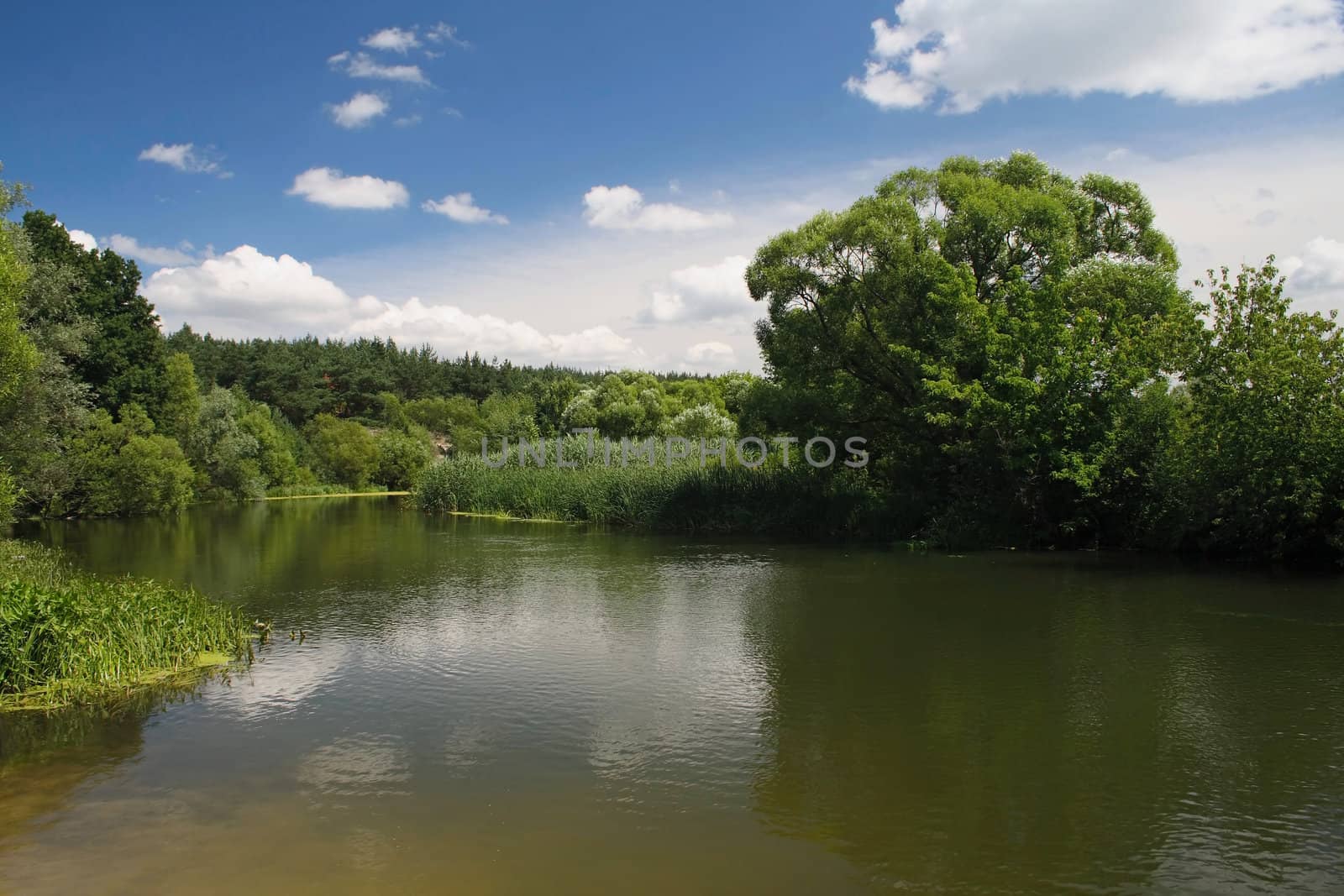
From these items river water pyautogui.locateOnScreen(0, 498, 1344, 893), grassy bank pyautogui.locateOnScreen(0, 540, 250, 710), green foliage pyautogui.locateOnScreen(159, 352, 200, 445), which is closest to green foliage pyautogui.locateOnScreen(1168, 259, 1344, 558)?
river water pyautogui.locateOnScreen(0, 498, 1344, 893)

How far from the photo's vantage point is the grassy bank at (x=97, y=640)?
10.6 m

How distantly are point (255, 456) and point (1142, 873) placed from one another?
2412 inches

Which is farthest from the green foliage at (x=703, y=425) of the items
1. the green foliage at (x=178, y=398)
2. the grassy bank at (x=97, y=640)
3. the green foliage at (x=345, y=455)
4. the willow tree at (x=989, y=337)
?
the grassy bank at (x=97, y=640)

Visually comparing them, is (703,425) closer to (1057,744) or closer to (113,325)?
(113,325)

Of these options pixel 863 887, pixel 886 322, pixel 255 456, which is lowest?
pixel 863 887

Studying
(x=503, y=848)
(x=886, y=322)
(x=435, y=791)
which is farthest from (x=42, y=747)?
(x=886, y=322)

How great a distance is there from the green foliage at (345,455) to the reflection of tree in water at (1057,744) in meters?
59.9

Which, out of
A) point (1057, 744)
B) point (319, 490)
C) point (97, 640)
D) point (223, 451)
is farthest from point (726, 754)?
point (319, 490)

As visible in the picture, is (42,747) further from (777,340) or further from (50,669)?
(777,340)

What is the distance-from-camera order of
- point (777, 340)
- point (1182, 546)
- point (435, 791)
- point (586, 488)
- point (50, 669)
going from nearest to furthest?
point (435, 791), point (50, 669), point (1182, 546), point (777, 340), point (586, 488)

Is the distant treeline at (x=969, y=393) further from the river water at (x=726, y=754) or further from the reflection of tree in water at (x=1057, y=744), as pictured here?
the reflection of tree in water at (x=1057, y=744)

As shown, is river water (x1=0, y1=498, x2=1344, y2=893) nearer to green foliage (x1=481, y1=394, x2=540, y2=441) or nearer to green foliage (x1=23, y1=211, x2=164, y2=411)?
green foliage (x1=23, y1=211, x2=164, y2=411)

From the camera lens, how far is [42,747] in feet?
30.4

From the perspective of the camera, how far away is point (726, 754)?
29.1ft
